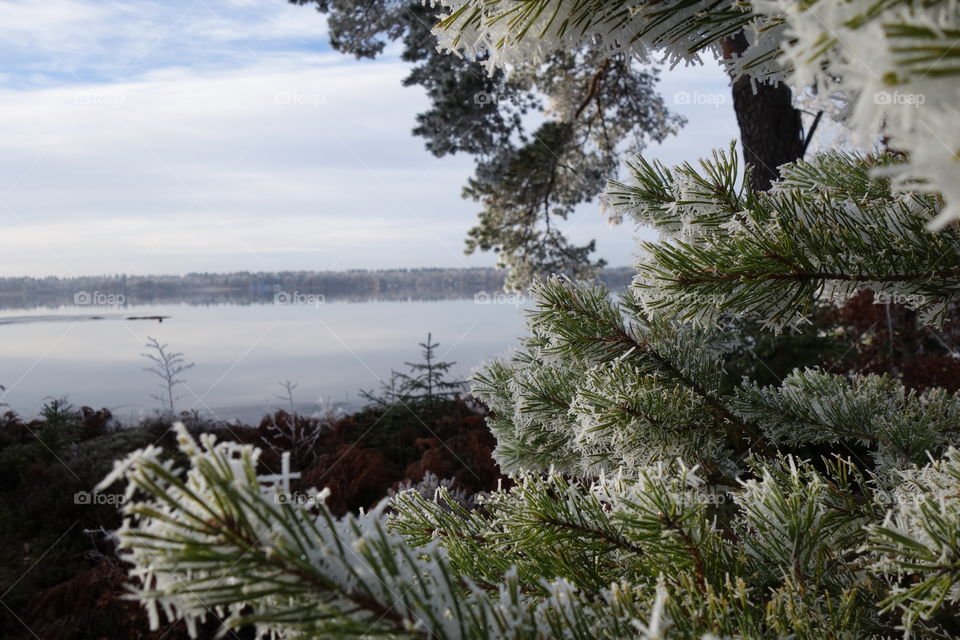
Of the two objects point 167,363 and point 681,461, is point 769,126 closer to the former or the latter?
point 681,461

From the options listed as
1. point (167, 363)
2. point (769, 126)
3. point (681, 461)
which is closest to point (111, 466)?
point (167, 363)

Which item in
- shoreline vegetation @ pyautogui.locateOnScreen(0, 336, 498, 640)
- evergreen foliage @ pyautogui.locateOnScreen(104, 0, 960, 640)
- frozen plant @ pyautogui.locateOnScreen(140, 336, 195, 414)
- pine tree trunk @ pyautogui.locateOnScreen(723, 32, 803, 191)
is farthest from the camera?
frozen plant @ pyautogui.locateOnScreen(140, 336, 195, 414)

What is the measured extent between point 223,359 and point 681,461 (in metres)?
19.8

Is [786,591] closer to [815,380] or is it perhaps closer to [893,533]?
[893,533]

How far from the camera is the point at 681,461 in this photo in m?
1.30

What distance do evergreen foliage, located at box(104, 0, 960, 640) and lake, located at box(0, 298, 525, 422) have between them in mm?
6802

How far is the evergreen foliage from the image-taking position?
25.1 inches

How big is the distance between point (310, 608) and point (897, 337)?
9342 mm

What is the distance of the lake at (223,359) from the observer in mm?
13094

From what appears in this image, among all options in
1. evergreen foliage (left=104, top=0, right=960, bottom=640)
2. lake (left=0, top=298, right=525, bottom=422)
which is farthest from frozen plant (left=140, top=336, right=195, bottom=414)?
evergreen foliage (left=104, top=0, right=960, bottom=640)

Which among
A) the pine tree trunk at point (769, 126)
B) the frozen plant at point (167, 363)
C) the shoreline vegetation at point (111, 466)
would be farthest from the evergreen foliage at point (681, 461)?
the frozen plant at point (167, 363)

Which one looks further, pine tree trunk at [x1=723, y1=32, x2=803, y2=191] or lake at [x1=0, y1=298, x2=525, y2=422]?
lake at [x1=0, y1=298, x2=525, y2=422]

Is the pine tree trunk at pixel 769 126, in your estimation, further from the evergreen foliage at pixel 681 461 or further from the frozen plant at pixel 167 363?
the frozen plant at pixel 167 363

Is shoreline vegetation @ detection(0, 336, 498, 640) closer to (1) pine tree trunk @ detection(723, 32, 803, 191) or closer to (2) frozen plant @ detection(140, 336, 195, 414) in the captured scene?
(2) frozen plant @ detection(140, 336, 195, 414)
